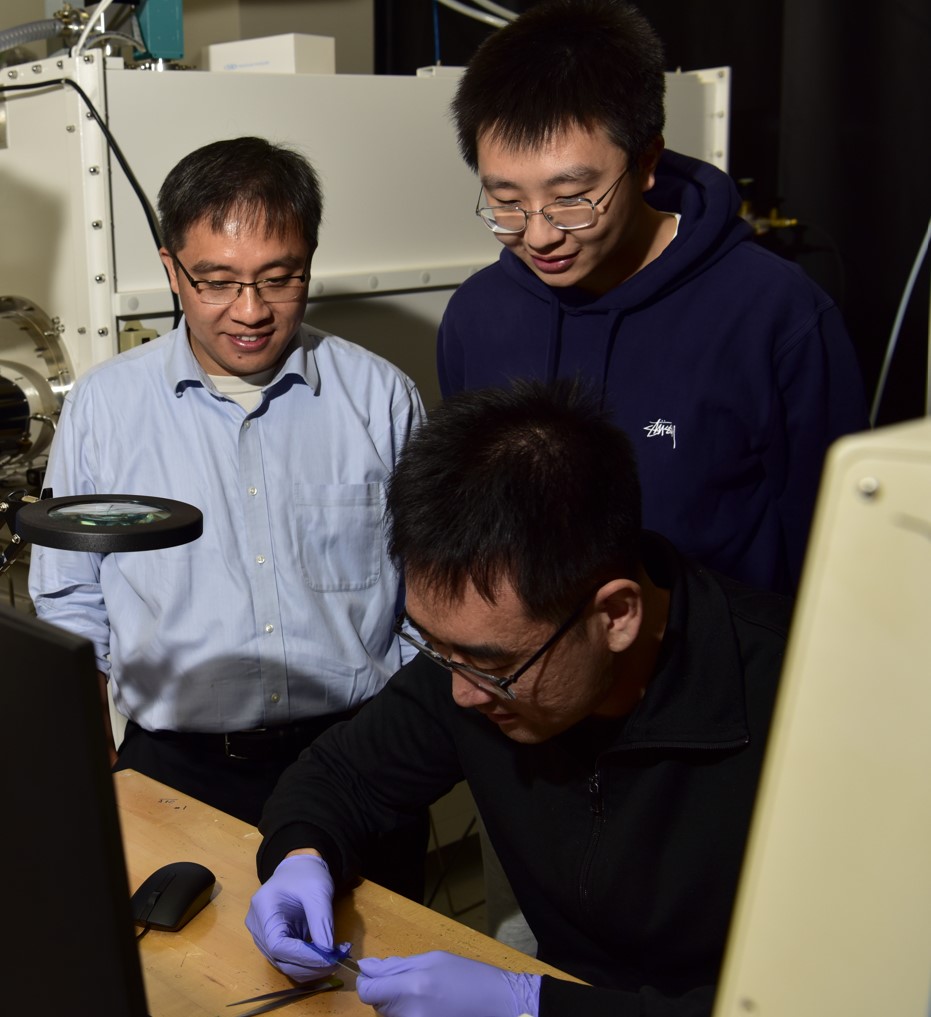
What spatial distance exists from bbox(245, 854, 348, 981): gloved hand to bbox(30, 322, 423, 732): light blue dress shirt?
0.42m

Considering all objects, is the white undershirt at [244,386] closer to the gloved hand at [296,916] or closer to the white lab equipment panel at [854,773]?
the gloved hand at [296,916]

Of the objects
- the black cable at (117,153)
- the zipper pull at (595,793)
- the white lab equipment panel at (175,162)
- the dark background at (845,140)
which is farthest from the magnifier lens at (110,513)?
the dark background at (845,140)

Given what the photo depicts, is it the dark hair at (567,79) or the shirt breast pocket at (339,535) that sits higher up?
the dark hair at (567,79)

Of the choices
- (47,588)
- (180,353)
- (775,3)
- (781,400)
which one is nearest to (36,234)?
(180,353)

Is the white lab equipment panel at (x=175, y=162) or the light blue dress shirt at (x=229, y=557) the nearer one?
the light blue dress shirt at (x=229, y=557)

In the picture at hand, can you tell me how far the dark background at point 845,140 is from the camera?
2225mm

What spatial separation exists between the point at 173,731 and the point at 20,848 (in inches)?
38.6

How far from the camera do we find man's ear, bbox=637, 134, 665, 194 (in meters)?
1.43

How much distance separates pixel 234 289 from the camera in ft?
4.95

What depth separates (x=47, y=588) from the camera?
61.0 inches

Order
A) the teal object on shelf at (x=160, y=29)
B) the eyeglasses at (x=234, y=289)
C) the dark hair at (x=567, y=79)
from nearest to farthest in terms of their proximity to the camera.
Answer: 1. the dark hair at (x=567, y=79)
2. the eyeglasses at (x=234, y=289)
3. the teal object on shelf at (x=160, y=29)

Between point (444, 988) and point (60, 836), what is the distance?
0.50 meters

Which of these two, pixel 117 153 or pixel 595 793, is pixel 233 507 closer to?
pixel 117 153

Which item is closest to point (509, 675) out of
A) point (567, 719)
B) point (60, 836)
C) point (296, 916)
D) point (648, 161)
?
point (567, 719)
